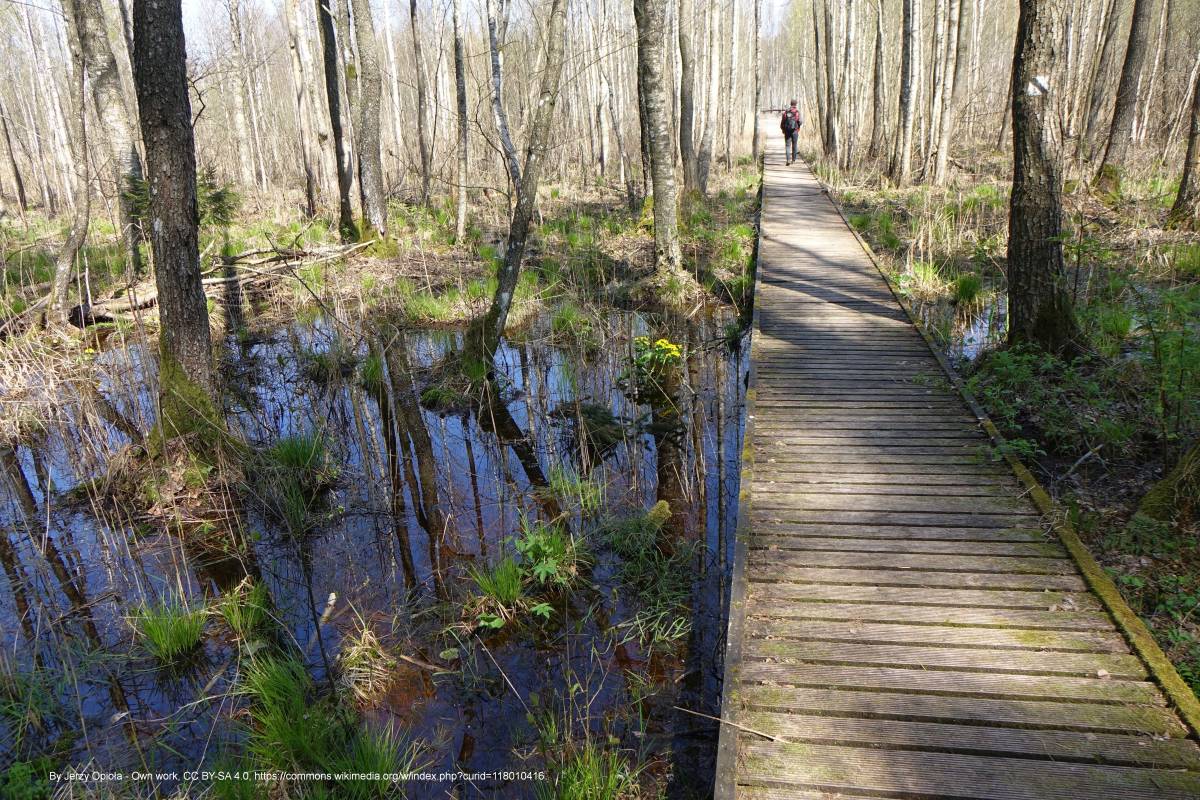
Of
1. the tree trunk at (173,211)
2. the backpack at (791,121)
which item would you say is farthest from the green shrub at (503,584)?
the backpack at (791,121)

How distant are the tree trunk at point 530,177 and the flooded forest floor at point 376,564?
1.62ft

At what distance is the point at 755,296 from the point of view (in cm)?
798

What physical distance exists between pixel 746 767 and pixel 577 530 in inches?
91.6

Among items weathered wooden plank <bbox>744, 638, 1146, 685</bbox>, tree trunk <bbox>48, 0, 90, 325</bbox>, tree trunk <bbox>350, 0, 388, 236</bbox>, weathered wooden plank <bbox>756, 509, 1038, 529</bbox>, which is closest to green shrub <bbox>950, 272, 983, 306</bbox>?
weathered wooden plank <bbox>756, 509, 1038, 529</bbox>

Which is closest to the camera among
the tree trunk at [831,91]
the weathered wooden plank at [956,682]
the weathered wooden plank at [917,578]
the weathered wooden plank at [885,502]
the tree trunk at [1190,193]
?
the weathered wooden plank at [956,682]

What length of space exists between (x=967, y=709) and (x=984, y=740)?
0.13 m

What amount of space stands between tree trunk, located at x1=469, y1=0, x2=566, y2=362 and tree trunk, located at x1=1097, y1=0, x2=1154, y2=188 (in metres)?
8.93

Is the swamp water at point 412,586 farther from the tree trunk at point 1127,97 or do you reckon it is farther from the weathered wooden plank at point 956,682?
the tree trunk at point 1127,97

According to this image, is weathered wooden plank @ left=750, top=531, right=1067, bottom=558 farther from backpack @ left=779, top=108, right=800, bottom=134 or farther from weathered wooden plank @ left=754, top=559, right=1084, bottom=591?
backpack @ left=779, top=108, right=800, bottom=134

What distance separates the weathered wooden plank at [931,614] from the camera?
2.90m

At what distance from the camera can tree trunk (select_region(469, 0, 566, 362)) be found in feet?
21.0

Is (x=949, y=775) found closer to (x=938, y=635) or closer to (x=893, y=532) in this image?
(x=938, y=635)

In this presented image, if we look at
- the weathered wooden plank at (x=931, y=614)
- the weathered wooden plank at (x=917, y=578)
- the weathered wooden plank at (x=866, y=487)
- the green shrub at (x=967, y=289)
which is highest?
the green shrub at (x=967, y=289)

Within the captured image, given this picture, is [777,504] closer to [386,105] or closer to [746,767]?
[746,767]
